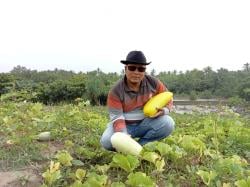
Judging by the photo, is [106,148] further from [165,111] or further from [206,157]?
[206,157]

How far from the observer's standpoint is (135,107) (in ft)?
14.0

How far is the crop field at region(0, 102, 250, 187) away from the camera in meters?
3.64

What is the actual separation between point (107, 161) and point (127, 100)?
0.56 metres

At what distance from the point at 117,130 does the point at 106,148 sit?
22 centimetres

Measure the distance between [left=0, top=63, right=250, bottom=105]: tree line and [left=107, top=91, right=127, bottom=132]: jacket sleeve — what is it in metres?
8.35

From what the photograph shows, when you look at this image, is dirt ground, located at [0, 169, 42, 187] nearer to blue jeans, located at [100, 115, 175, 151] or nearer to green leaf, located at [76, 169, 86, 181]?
green leaf, located at [76, 169, 86, 181]

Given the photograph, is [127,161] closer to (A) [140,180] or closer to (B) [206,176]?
(A) [140,180]

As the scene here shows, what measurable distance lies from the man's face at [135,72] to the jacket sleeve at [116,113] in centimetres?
22

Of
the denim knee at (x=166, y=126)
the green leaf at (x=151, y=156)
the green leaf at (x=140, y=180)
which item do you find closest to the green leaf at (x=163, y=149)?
the green leaf at (x=151, y=156)

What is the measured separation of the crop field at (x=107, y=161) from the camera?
12.0ft

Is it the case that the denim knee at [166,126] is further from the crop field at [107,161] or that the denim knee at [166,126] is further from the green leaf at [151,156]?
the green leaf at [151,156]

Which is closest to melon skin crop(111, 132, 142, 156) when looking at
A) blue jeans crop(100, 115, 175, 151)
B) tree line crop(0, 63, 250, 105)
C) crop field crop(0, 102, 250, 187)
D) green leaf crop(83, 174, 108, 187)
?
crop field crop(0, 102, 250, 187)

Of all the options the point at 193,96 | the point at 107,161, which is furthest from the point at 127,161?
the point at 193,96

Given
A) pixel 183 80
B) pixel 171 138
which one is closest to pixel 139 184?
pixel 171 138
